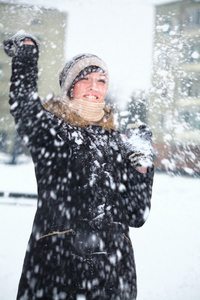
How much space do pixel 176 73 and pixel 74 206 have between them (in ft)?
18.3

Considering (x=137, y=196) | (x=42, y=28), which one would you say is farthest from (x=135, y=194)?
(x=42, y=28)

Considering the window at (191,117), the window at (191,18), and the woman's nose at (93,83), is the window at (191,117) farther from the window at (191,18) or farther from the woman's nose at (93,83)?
the woman's nose at (93,83)

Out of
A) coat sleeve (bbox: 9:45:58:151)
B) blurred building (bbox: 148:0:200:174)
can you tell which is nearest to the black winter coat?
coat sleeve (bbox: 9:45:58:151)

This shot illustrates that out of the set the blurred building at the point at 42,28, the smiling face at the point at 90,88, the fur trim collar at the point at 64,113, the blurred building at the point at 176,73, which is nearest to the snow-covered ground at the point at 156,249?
the blurred building at the point at 42,28

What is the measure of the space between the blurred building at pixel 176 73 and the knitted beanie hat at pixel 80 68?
2.07 meters

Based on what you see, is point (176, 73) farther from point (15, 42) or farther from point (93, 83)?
point (15, 42)

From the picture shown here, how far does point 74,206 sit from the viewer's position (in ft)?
3.50

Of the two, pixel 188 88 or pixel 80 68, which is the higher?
pixel 188 88

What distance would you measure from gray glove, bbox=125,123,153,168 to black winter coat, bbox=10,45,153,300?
72 millimetres

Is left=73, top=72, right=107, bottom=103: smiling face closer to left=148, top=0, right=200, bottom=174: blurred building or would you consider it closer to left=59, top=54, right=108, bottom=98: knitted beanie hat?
left=59, top=54, right=108, bottom=98: knitted beanie hat

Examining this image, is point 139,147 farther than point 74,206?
Yes

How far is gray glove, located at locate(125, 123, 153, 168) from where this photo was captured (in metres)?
1.22

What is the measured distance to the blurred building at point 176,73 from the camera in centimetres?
382

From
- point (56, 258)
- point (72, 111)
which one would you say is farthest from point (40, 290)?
point (72, 111)
